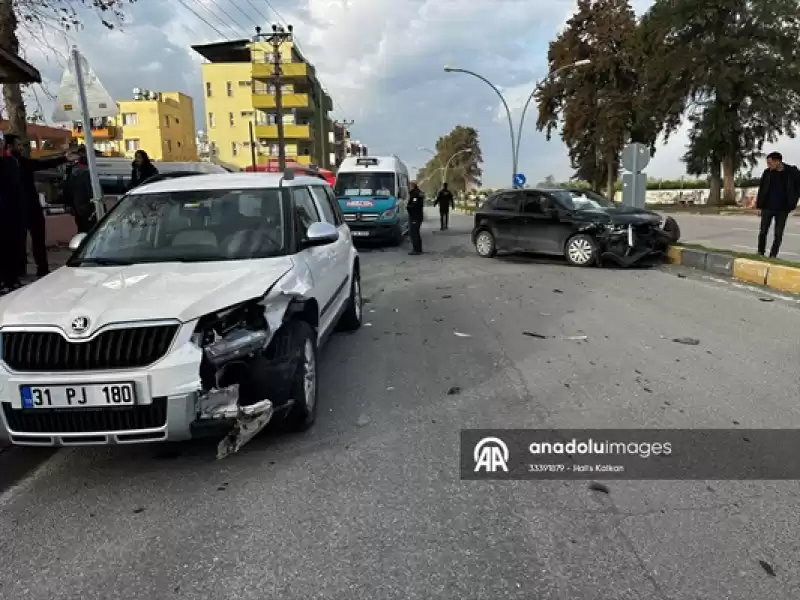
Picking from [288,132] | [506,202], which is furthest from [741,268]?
[288,132]

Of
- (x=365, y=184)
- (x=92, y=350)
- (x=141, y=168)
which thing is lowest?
(x=92, y=350)

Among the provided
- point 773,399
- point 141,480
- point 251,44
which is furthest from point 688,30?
point 141,480

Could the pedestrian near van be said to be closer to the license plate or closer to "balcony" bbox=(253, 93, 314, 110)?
the license plate

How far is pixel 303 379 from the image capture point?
379cm

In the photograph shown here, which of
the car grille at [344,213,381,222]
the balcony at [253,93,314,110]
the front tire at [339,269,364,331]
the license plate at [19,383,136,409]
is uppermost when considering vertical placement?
the balcony at [253,93,314,110]

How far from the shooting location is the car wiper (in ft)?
13.9

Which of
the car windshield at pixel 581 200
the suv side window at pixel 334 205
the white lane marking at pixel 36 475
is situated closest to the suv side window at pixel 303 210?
the suv side window at pixel 334 205

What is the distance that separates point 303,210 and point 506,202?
9155 mm

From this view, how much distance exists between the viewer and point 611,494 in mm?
3150

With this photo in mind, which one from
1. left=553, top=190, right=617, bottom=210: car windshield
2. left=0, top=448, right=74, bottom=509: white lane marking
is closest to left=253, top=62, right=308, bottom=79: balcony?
left=553, top=190, right=617, bottom=210: car windshield

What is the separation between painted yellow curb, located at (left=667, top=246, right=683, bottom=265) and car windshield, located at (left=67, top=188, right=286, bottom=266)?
9329 millimetres

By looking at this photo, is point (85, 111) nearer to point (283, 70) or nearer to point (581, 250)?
point (581, 250)

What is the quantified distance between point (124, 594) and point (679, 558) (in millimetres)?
2326

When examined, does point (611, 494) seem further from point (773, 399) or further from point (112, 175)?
point (112, 175)
